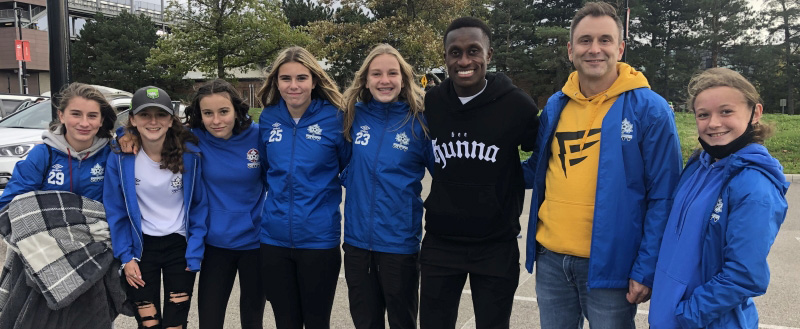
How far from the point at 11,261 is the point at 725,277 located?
370cm

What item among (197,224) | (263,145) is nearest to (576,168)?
(263,145)

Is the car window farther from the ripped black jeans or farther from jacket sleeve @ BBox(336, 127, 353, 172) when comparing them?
jacket sleeve @ BBox(336, 127, 353, 172)

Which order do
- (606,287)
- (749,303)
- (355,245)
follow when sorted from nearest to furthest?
(749,303)
(606,287)
(355,245)

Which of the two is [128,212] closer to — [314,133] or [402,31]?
[314,133]

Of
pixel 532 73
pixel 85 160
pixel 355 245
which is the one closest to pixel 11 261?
pixel 85 160

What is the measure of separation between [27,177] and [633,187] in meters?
3.33

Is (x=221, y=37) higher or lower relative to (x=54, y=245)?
higher

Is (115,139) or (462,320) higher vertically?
(115,139)

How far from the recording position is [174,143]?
335 centimetres

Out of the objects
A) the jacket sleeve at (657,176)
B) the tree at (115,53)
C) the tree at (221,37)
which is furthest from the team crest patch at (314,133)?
the tree at (115,53)

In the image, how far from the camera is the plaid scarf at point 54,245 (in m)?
2.99

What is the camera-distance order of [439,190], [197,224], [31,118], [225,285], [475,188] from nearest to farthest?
[475,188], [439,190], [197,224], [225,285], [31,118]

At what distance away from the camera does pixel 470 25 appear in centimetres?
297

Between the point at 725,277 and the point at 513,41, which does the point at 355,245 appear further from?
the point at 513,41
